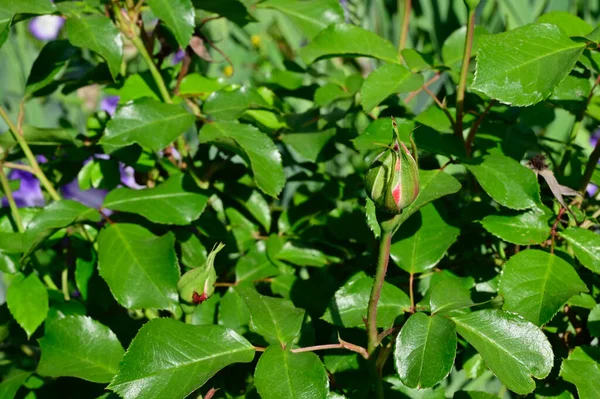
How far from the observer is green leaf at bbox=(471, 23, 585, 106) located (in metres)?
0.54

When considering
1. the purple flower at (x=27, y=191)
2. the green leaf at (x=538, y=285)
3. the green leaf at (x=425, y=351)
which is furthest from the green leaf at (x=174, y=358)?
the purple flower at (x=27, y=191)

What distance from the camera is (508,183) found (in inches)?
24.4

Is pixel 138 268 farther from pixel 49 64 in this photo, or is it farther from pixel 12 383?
pixel 49 64

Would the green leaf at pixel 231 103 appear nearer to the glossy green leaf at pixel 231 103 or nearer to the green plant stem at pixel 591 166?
the glossy green leaf at pixel 231 103

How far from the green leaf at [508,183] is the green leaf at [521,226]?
0.04m

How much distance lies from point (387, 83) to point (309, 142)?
14cm

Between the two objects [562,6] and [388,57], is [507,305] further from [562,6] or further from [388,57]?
[562,6]

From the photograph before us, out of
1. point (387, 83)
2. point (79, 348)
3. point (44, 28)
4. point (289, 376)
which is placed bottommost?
point (44, 28)

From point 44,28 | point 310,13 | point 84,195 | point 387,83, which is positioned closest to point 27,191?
point 84,195

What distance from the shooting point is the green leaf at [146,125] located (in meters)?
0.69

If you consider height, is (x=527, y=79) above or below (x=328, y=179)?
above

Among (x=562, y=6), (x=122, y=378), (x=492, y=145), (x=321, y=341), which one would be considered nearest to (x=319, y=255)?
(x=321, y=341)

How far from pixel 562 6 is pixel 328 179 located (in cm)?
98

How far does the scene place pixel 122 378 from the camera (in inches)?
20.4
